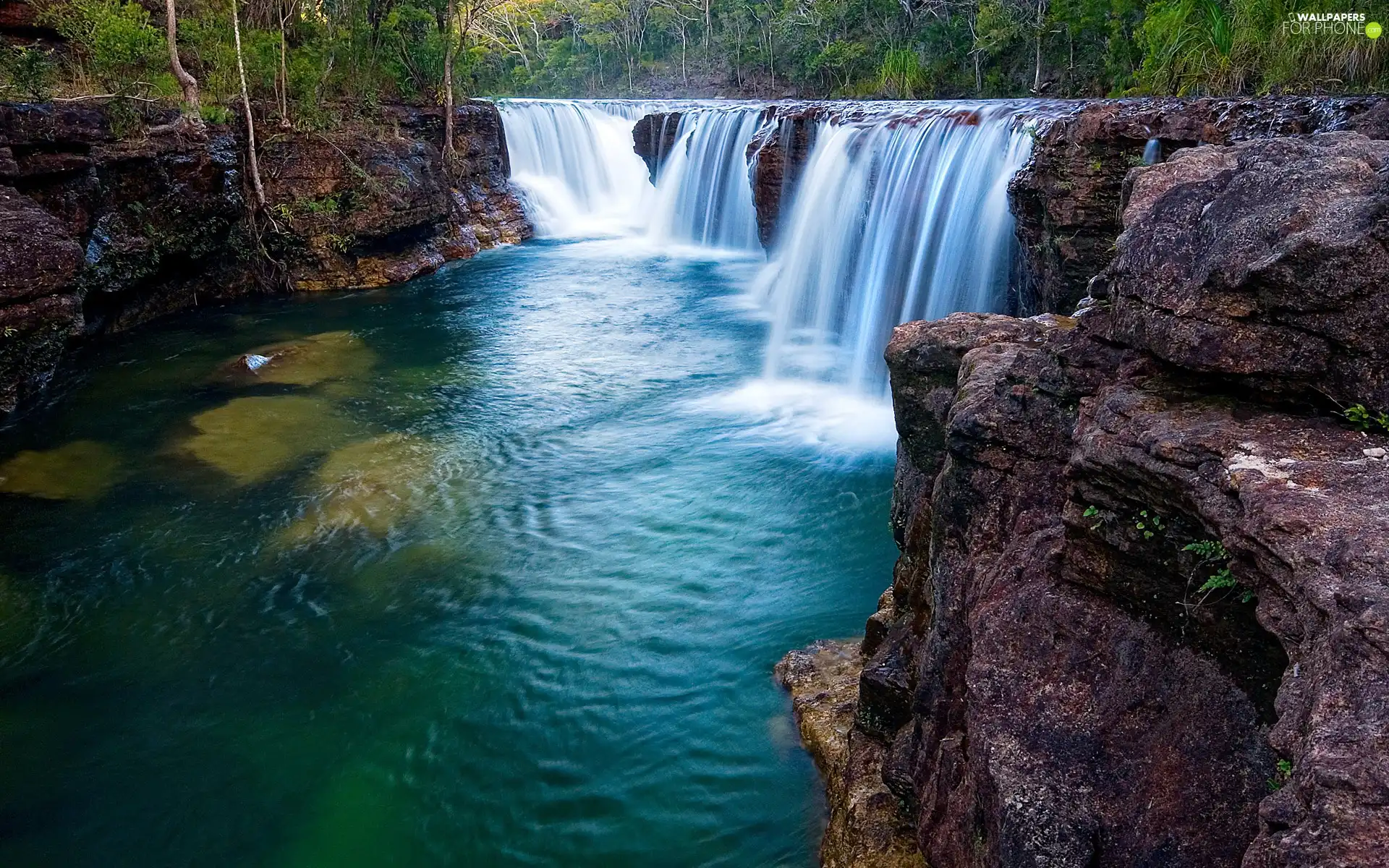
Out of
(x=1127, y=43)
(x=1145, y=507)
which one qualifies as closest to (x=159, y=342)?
(x=1145, y=507)

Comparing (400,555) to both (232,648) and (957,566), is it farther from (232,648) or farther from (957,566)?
(957,566)

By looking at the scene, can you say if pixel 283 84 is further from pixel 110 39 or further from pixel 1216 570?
pixel 1216 570

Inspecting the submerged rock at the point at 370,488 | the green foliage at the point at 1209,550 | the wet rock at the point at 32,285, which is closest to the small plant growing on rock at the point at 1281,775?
the green foliage at the point at 1209,550

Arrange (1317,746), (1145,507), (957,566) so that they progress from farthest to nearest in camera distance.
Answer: (957,566) → (1145,507) → (1317,746)

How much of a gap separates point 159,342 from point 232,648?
958cm

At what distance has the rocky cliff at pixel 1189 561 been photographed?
99.3 inches

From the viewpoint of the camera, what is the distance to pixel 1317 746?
2307mm

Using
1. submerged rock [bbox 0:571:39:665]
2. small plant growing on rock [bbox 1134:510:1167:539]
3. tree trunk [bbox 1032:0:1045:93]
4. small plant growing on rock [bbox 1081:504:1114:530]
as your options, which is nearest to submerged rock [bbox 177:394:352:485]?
submerged rock [bbox 0:571:39:665]

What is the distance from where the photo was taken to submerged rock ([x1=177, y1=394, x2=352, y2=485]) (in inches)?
414

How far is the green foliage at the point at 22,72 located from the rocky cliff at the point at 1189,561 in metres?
13.9

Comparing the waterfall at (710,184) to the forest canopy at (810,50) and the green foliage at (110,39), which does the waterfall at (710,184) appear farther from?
the green foliage at (110,39)

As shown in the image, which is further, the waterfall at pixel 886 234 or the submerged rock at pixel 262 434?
the waterfall at pixel 886 234

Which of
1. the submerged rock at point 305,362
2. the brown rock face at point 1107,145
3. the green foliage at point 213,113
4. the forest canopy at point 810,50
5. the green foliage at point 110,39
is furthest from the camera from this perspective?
the green foliage at point 213,113

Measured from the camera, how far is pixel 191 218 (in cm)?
1583
